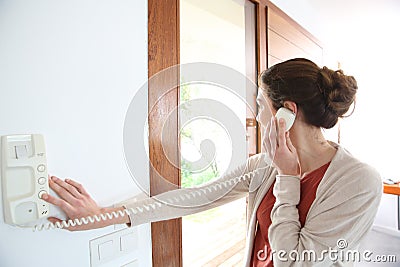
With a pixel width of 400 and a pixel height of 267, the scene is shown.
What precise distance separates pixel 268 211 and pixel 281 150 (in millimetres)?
222

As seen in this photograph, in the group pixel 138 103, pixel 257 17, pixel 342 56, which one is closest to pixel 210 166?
pixel 138 103

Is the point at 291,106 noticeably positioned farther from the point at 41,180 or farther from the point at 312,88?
the point at 41,180

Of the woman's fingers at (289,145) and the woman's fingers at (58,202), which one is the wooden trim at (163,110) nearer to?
the woman's fingers at (58,202)

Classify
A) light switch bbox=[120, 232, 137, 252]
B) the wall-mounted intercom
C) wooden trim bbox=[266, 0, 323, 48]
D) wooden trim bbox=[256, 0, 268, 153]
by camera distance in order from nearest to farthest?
the wall-mounted intercom, light switch bbox=[120, 232, 137, 252], wooden trim bbox=[256, 0, 268, 153], wooden trim bbox=[266, 0, 323, 48]

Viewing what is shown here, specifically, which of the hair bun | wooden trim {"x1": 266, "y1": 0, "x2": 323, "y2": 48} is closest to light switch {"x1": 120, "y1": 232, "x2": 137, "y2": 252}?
the hair bun

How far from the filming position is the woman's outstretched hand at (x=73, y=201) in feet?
2.04

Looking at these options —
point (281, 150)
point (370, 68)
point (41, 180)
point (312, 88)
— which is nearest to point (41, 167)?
point (41, 180)

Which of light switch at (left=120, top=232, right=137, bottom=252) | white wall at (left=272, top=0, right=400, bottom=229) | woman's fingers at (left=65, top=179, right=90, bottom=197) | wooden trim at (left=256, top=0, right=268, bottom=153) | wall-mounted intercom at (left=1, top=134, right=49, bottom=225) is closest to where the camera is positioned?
wall-mounted intercom at (left=1, top=134, right=49, bottom=225)

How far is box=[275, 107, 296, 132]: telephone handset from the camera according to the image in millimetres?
817

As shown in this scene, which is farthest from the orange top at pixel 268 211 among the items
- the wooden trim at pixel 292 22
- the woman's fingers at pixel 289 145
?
the wooden trim at pixel 292 22

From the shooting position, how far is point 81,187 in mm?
673

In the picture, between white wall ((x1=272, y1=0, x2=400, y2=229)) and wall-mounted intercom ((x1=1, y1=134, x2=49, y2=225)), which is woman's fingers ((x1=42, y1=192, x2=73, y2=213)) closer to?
wall-mounted intercom ((x1=1, y1=134, x2=49, y2=225))

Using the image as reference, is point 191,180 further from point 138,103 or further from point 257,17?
point 257,17

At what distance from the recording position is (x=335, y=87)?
81 cm
